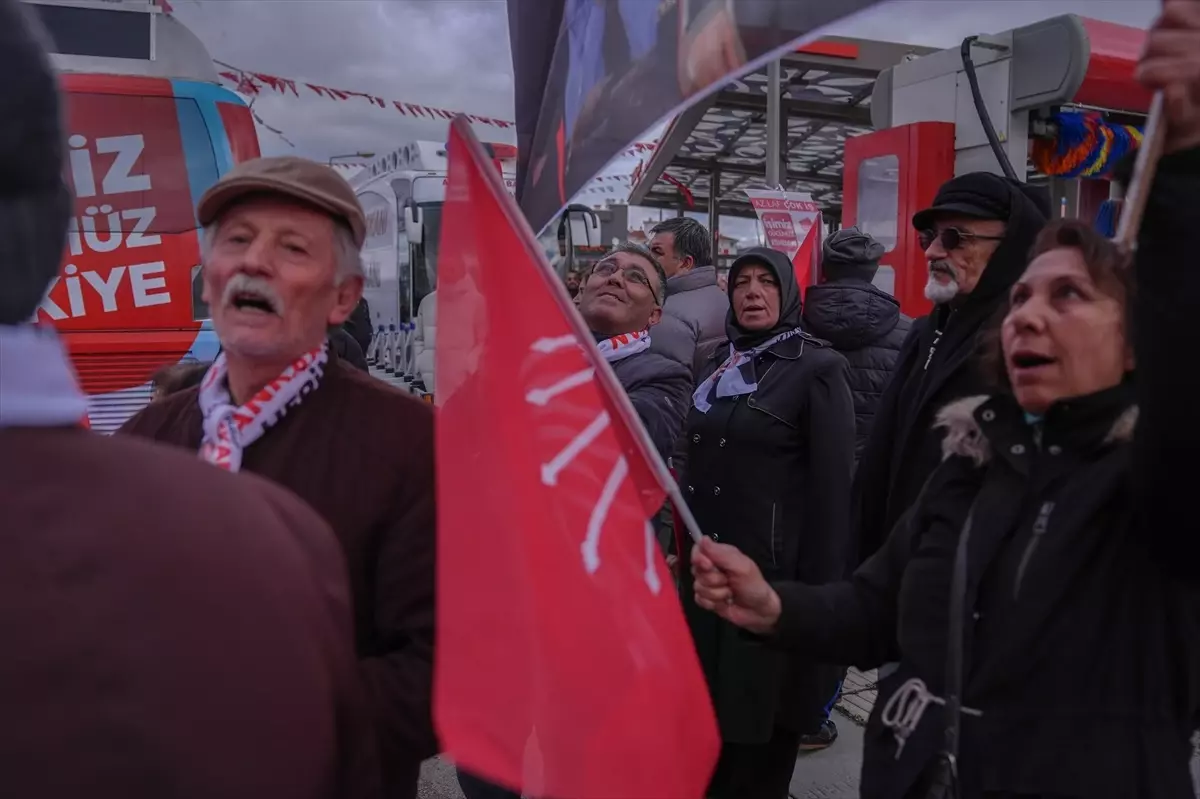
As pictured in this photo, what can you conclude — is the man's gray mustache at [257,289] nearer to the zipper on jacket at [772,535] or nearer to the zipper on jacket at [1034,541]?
the zipper on jacket at [1034,541]

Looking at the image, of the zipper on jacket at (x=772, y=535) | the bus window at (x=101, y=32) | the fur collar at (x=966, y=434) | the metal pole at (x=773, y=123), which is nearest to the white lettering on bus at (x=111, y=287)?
the bus window at (x=101, y=32)

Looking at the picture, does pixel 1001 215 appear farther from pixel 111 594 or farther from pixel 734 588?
pixel 111 594

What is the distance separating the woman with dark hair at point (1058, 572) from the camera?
1376 millimetres

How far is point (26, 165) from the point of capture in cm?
83

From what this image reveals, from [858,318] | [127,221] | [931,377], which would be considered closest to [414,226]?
[127,221]

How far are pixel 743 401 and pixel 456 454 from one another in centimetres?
199

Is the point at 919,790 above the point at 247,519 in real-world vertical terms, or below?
below

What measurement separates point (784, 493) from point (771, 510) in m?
0.08

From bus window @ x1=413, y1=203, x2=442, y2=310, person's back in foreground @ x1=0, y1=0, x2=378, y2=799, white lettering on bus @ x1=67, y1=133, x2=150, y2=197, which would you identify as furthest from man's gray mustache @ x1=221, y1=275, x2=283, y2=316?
bus window @ x1=413, y1=203, x2=442, y2=310

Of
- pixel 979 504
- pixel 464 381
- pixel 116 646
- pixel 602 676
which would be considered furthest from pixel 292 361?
pixel 979 504

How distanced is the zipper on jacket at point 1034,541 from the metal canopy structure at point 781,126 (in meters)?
6.31

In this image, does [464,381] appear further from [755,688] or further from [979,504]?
[755,688]

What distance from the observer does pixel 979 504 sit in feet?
5.32

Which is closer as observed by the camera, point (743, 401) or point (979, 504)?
point (979, 504)
